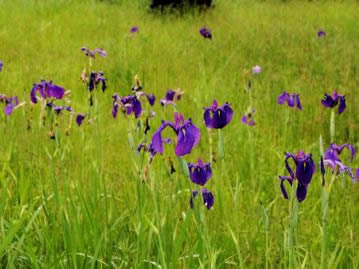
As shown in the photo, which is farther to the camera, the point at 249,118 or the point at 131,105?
the point at 249,118

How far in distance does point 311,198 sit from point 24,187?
123cm

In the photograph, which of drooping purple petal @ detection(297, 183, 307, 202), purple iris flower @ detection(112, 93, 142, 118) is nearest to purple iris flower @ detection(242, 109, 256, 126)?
purple iris flower @ detection(112, 93, 142, 118)

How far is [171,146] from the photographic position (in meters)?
2.96

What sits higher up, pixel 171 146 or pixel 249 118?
pixel 249 118

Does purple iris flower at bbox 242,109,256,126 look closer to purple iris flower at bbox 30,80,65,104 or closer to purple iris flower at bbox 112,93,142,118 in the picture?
purple iris flower at bbox 112,93,142,118

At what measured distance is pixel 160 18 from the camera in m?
7.46

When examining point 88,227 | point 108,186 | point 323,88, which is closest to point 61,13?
point 323,88

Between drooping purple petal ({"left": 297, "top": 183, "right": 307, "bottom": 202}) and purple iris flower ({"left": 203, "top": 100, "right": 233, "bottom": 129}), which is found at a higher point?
purple iris flower ({"left": 203, "top": 100, "right": 233, "bottom": 129})

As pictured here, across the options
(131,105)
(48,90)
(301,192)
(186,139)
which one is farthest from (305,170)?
(48,90)

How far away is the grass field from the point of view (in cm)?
162

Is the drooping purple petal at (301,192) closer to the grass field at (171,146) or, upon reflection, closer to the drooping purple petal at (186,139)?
the grass field at (171,146)

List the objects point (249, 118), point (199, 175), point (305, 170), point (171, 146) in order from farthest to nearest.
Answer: point (171, 146), point (249, 118), point (199, 175), point (305, 170)

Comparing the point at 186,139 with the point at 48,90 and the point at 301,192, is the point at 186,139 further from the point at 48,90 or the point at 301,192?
the point at 48,90

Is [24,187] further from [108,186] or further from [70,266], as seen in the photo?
[70,266]
